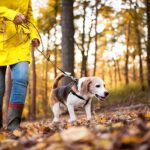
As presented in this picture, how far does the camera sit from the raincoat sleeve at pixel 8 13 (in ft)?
17.4

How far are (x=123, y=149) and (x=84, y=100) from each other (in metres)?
5.41

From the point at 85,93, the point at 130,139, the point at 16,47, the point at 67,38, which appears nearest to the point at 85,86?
the point at 85,93

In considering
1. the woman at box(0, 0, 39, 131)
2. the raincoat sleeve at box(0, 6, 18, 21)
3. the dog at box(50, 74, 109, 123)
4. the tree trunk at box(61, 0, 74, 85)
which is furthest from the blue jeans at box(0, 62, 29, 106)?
the tree trunk at box(61, 0, 74, 85)

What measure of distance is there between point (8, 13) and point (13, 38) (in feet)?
1.35

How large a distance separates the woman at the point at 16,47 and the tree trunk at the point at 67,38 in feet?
30.5

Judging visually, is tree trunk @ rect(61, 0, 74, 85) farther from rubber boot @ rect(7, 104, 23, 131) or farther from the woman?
rubber boot @ rect(7, 104, 23, 131)

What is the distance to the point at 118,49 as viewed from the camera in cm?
3344

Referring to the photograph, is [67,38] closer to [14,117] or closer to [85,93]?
[85,93]

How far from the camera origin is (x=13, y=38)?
5.61m

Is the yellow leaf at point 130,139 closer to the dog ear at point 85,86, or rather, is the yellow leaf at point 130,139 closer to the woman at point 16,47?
the woman at point 16,47

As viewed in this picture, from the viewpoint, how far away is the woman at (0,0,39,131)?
539cm

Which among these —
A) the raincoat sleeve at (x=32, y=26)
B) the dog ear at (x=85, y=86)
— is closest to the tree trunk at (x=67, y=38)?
the dog ear at (x=85, y=86)

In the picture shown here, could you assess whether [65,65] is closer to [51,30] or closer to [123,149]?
[51,30]

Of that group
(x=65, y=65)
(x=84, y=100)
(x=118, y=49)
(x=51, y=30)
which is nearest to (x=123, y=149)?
(x=84, y=100)
